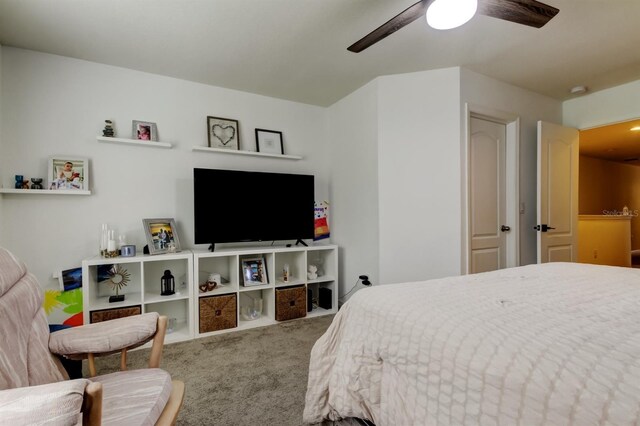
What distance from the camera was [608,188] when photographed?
21.7ft

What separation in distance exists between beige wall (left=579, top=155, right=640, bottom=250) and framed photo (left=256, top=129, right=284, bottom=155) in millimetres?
6065

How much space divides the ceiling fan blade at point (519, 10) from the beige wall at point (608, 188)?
5.96m

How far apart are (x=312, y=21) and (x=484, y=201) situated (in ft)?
7.69

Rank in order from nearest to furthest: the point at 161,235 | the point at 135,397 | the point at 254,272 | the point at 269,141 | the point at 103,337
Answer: the point at 135,397 < the point at 103,337 < the point at 161,235 < the point at 254,272 < the point at 269,141

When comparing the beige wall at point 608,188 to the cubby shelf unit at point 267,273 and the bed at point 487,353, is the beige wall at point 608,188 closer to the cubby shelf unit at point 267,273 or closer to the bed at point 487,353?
the cubby shelf unit at point 267,273

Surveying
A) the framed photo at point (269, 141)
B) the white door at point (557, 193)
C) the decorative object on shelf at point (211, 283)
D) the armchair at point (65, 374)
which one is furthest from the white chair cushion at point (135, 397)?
the white door at point (557, 193)

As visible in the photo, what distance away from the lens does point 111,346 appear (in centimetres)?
124

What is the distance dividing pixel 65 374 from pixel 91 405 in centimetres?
69

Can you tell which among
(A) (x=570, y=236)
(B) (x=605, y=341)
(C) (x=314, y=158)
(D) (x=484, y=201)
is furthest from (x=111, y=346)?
(A) (x=570, y=236)

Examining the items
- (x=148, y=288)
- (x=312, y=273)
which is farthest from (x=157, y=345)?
(x=312, y=273)

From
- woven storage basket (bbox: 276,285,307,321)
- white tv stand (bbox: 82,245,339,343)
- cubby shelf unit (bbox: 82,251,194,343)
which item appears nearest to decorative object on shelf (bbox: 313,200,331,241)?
white tv stand (bbox: 82,245,339,343)

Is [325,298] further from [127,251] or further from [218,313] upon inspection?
[127,251]

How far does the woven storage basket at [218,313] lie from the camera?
2.77 m

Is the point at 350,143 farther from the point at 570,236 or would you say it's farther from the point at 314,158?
the point at 570,236
